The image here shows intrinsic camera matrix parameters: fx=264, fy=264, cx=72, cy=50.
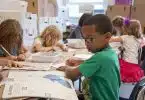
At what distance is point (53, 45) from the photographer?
9.64 ft

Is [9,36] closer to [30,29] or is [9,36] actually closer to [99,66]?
[99,66]

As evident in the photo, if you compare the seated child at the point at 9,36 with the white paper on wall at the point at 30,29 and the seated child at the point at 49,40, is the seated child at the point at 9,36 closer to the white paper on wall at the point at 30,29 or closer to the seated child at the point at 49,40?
the seated child at the point at 49,40

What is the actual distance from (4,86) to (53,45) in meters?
1.82

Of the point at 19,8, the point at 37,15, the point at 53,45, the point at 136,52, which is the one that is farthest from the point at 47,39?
the point at 136,52

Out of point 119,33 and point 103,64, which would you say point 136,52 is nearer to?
point 119,33

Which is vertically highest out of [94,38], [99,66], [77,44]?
[94,38]

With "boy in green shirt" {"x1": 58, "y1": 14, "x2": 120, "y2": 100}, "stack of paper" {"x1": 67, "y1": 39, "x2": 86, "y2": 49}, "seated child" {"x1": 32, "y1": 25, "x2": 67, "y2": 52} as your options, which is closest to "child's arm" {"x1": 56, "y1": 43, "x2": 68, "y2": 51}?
"seated child" {"x1": 32, "y1": 25, "x2": 67, "y2": 52}

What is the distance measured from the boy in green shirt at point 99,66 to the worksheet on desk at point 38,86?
0.43ft

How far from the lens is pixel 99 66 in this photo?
1.37 m

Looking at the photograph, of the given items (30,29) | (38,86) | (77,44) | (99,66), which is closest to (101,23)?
(99,66)

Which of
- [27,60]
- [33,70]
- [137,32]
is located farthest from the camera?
[137,32]

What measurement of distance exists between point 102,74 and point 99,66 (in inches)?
1.9

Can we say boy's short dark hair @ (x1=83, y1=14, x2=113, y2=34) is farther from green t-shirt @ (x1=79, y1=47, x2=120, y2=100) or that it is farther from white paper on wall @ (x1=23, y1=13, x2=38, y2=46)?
white paper on wall @ (x1=23, y1=13, x2=38, y2=46)

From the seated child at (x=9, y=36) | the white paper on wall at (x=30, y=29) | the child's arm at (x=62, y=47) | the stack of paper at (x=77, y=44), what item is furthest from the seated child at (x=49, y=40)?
the seated child at (x=9, y=36)
